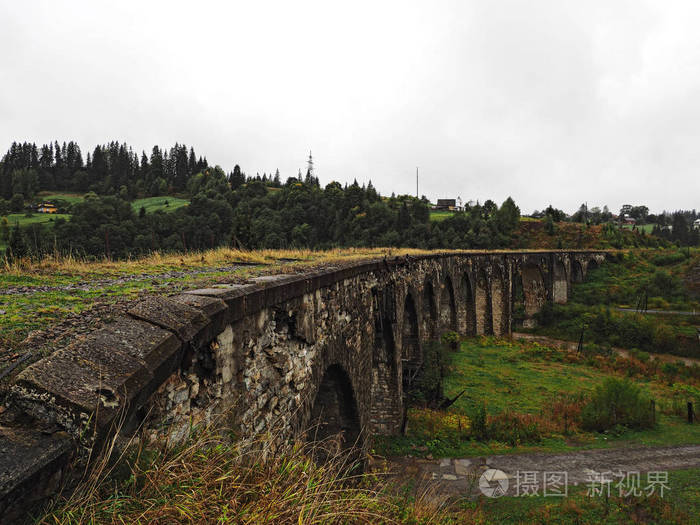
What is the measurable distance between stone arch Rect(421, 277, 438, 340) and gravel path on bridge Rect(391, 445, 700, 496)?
679 cm

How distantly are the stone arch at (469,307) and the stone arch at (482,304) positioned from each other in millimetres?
372

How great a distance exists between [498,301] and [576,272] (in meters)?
17.7

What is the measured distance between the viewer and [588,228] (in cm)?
5638

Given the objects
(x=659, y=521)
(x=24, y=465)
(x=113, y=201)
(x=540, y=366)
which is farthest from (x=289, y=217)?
(x=24, y=465)

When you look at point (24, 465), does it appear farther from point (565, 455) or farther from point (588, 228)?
point (588, 228)

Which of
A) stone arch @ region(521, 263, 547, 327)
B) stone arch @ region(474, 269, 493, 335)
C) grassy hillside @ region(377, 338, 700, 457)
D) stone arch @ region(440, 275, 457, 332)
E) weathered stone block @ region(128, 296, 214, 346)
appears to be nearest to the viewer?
weathered stone block @ region(128, 296, 214, 346)

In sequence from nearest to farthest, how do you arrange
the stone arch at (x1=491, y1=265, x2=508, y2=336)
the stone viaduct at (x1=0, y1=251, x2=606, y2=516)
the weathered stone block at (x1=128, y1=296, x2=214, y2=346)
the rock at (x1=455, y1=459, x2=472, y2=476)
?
the stone viaduct at (x1=0, y1=251, x2=606, y2=516) < the weathered stone block at (x1=128, y1=296, x2=214, y2=346) < the rock at (x1=455, y1=459, x2=472, y2=476) < the stone arch at (x1=491, y1=265, x2=508, y2=336)

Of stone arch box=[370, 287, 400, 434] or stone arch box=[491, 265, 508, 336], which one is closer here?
stone arch box=[370, 287, 400, 434]

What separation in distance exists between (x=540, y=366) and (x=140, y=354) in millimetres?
22661

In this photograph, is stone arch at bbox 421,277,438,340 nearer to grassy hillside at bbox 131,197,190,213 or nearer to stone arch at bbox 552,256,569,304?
stone arch at bbox 552,256,569,304

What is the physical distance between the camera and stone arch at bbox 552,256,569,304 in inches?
1373

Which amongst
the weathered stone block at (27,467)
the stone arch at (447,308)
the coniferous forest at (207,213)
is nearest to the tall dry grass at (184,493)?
the weathered stone block at (27,467)

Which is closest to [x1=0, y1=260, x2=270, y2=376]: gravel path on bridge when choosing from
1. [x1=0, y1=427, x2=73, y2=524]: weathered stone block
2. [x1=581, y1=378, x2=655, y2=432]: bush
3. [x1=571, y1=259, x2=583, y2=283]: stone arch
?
[x1=0, y1=427, x2=73, y2=524]: weathered stone block

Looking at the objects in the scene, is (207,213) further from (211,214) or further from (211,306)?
(211,306)
